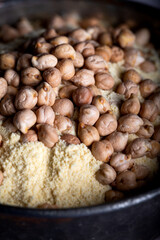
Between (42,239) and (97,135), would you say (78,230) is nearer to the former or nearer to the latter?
(42,239)

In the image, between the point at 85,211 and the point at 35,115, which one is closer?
the point at 85,211

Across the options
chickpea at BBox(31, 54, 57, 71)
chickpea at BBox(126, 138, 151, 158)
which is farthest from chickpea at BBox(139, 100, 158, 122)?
chickpea at BBox(31, 54, 57, 71)

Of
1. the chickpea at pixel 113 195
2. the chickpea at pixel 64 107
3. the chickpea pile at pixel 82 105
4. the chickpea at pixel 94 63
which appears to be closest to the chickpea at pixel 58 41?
the chickpea pile at pixel 82 105

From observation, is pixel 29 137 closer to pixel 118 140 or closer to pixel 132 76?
pixel 118 140

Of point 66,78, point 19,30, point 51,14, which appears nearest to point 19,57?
point 66,78

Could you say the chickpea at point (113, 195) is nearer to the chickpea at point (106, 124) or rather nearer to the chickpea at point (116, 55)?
the chickpea at point (106, 124)

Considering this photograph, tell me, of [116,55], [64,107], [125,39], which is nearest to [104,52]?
[116,55]
